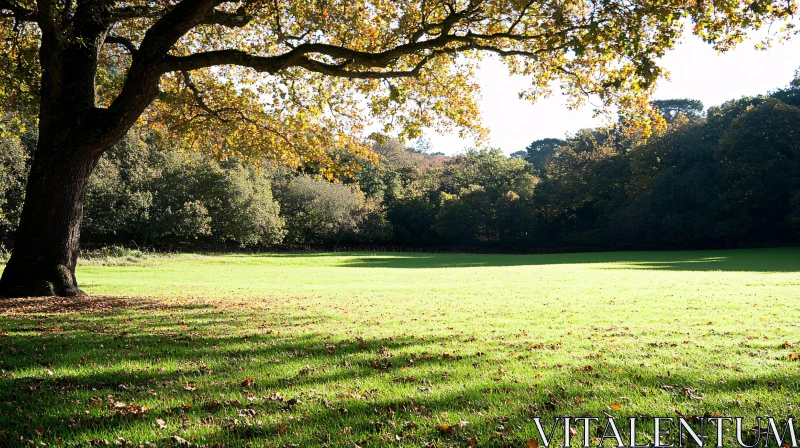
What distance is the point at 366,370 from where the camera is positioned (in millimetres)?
5547

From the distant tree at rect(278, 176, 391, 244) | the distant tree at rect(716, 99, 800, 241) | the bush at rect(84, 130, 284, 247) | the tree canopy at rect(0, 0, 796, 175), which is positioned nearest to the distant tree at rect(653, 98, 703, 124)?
the distant tree at rect(716, 99, 800, 241)

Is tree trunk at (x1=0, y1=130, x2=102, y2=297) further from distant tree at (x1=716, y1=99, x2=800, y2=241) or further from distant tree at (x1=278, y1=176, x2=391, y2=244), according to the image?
distant tree at (x1=716, y1=99, x2=800, y2=241)

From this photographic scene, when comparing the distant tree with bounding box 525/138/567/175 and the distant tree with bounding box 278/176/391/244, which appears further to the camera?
the distant tree with bounding box 525/138/567/175

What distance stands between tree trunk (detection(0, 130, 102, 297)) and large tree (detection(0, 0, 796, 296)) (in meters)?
0.03

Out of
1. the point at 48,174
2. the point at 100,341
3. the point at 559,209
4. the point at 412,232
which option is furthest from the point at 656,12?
the point at 412,232

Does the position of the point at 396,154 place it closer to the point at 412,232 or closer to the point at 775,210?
the point at 412,232

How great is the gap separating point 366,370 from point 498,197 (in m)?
56.2

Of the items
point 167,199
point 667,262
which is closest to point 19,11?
point 167,199

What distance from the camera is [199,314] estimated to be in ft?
33.2

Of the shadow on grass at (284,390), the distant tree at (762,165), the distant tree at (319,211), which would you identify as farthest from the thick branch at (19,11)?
the distant tree at (762,165)

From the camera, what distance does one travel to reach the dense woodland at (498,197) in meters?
41.8

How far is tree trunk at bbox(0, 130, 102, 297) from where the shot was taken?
10.6 meters

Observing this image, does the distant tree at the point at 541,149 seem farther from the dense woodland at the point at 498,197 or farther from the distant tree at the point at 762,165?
the distant tree at the point at 762,165

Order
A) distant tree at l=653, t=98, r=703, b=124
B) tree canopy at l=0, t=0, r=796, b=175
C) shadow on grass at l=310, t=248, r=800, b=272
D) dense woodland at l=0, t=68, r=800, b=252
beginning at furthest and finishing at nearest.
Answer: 1. distant tree at l=653, t=98, r=703, b=124
2. dense woodland at l=0, t=68, r=800, b=252
3. shadow on grass at l=310, t=248, r=800, b=272
4. tree canopy at l=0, t=0, r=796, b=175
